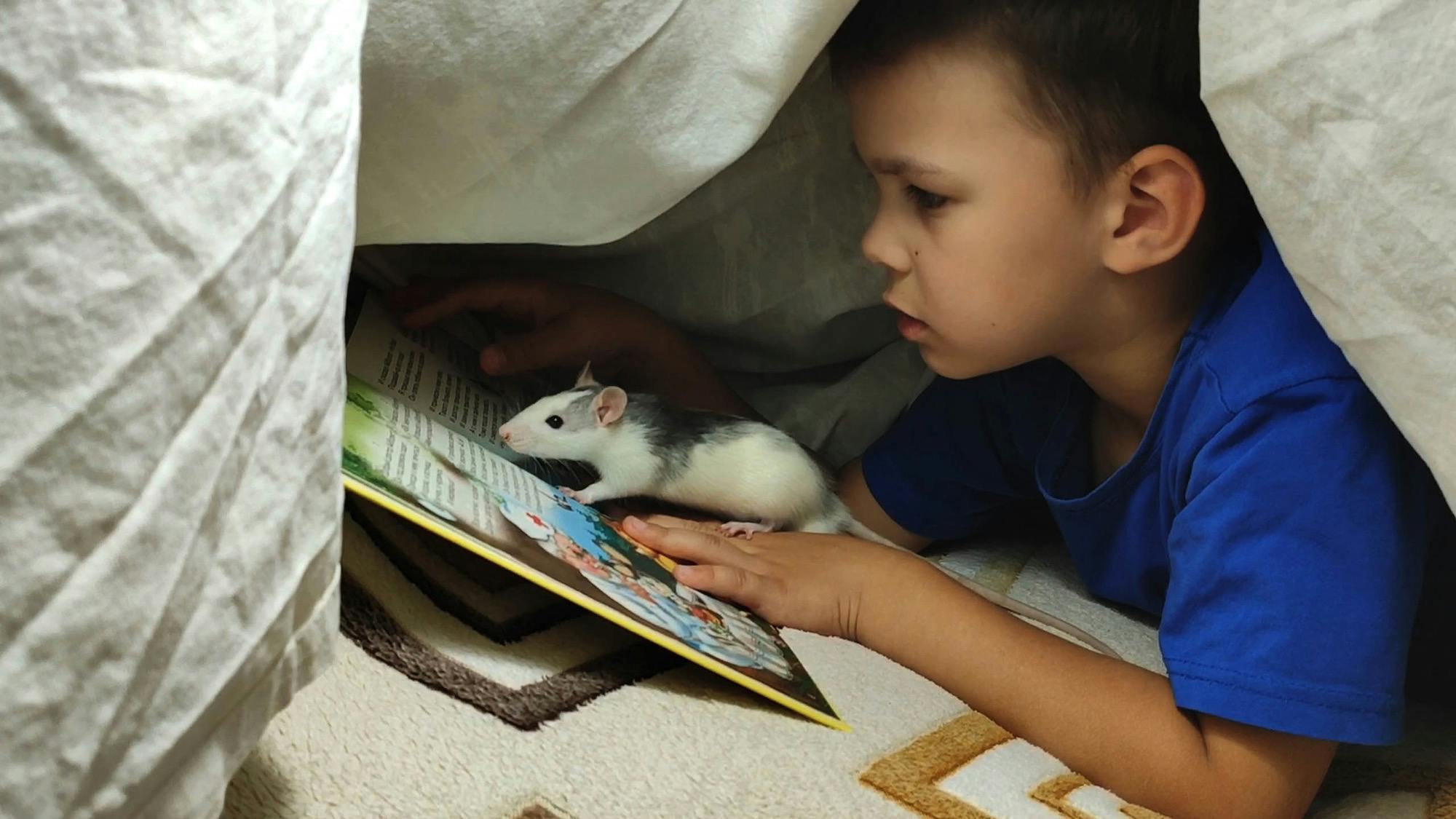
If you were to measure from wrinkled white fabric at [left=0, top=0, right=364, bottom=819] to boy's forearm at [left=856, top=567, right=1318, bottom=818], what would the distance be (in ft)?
1.58

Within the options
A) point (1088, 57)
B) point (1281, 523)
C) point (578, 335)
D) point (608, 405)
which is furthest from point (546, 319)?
point (1281, 523)

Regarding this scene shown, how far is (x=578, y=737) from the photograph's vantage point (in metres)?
0.55

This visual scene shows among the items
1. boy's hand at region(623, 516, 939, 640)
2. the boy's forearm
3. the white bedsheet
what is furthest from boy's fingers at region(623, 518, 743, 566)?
the white bedsheet

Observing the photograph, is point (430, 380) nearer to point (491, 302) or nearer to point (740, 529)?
point (491, 302)

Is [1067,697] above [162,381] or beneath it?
beneath

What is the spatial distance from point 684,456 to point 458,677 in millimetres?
465

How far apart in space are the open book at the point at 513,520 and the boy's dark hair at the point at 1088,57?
0.40 meters

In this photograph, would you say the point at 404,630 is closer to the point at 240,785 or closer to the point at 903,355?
the point at 240,785

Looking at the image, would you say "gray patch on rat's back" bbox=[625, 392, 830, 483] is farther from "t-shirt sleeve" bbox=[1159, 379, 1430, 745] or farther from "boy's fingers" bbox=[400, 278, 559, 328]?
"t-shirt sleeve" bbox=[1159, 379, 1430, 745]

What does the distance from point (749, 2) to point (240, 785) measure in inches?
19.8

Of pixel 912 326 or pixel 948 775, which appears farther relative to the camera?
pixel 912 326

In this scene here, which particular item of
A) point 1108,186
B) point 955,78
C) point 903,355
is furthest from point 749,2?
point 903,355

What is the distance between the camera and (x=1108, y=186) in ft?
2.78

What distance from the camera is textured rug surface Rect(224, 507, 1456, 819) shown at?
48 cm
